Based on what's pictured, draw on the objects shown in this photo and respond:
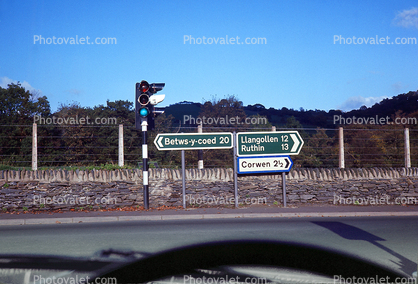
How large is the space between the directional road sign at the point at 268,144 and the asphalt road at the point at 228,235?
3151mm

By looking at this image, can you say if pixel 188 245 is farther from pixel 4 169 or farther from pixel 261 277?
pixel 4 169

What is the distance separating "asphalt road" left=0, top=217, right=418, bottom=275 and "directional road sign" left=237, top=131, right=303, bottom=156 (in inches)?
124

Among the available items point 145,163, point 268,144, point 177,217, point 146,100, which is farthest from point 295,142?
point 146,100

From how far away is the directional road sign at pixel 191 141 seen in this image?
11742 millimetres

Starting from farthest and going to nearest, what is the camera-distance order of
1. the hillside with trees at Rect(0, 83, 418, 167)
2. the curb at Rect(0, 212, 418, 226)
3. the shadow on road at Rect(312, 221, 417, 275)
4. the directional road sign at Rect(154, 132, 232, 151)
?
the hillside with trees at Rect(0, 83, 418, 167), the directional road sign at Rect(154, 132, 232, 151), the curb at Rect(0, 212, 418, 226), the shadow on road at Rect(312, 221, 417, 275)

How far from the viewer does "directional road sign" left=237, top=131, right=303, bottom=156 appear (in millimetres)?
12070

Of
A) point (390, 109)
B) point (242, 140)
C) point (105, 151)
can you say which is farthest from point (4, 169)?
point (390, 109)

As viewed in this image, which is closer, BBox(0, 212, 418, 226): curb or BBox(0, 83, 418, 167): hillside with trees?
BBox(0, 212, 418, 226): curb

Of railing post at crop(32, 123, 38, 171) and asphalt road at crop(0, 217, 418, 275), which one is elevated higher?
railing post at crop(32, 123, 38, 171)

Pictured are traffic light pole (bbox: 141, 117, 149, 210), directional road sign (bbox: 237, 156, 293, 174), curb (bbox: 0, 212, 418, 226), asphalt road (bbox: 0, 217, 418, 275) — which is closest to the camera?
asphalt road (bbox: 0, 217, 418, 275)

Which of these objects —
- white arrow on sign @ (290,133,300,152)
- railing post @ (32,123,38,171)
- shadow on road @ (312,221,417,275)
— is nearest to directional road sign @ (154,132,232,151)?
white arrow on sign @ (290,133,300,152)

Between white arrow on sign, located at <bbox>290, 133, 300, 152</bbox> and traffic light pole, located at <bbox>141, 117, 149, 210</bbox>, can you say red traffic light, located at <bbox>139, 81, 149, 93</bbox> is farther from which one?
white arrow on sign, located at <bbox>290, 133, 300, 152</bbox>

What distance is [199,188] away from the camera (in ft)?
40.2

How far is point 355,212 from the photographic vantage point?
33.9ft
